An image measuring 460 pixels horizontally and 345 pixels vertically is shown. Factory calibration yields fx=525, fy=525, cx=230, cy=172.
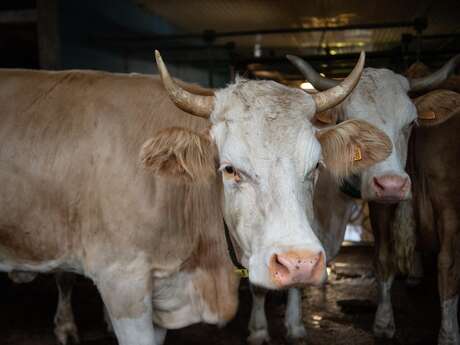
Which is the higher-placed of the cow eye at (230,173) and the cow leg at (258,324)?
the cow eye at (230,173)

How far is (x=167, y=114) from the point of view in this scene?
328cm

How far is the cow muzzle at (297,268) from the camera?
2.17m

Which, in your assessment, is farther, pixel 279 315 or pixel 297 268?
pixel 279 315

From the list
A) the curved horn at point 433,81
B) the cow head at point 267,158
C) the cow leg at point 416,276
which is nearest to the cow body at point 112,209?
the cow head at point 267,158

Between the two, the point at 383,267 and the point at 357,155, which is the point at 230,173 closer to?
the point at 357,155

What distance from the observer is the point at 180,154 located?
268 centimetres

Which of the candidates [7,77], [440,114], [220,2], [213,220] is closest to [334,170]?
[213,220]

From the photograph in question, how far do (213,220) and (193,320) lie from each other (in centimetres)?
66

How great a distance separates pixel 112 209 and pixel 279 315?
2.68 metres

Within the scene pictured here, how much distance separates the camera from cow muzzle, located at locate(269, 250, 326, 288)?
7.11ft

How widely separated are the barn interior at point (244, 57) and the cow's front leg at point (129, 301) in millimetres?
1434

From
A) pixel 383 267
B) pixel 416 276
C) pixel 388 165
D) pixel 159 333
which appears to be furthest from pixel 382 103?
pixel 416 276

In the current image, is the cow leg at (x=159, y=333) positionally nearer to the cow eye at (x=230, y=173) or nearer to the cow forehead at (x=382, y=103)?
the cow eye at (x=230, y=173)

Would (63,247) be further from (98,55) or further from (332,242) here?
(98,55)
